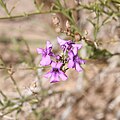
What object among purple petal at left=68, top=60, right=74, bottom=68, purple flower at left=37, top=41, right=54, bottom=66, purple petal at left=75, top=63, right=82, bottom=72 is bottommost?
purple petal at left=75, top=63, right=82, bottom=72

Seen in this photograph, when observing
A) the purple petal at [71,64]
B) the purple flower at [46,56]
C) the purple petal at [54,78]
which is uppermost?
the purple flower at [46,56]

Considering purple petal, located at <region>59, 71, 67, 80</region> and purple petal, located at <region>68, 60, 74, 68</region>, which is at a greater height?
purple petal, located at <region>68, 60, 74, 68</region>

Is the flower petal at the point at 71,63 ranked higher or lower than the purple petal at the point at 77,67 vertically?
higher

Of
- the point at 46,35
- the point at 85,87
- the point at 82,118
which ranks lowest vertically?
the point at 82,118

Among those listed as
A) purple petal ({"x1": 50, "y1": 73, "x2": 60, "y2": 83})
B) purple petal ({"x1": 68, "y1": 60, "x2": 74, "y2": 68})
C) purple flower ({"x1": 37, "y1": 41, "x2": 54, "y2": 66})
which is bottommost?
purple petal ({"x1": 50, "y1": 73, "x2": 60, "y2": 83})

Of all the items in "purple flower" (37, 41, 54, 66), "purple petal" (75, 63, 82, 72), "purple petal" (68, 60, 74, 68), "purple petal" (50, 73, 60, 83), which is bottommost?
"purple petal" (50, 73, 60, 83)

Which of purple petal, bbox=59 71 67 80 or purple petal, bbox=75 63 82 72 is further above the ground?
purple petal, bbox=75 63 82 72

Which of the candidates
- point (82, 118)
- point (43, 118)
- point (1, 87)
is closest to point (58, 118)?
point (82, 118)

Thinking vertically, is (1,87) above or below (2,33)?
below

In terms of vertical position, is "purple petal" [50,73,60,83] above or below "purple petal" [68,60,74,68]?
below

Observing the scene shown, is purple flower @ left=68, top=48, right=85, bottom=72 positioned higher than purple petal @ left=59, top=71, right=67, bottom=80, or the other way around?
purple flower @ left=68, top=48, right=85, bottom=72

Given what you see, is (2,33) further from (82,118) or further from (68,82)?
(82,118)
